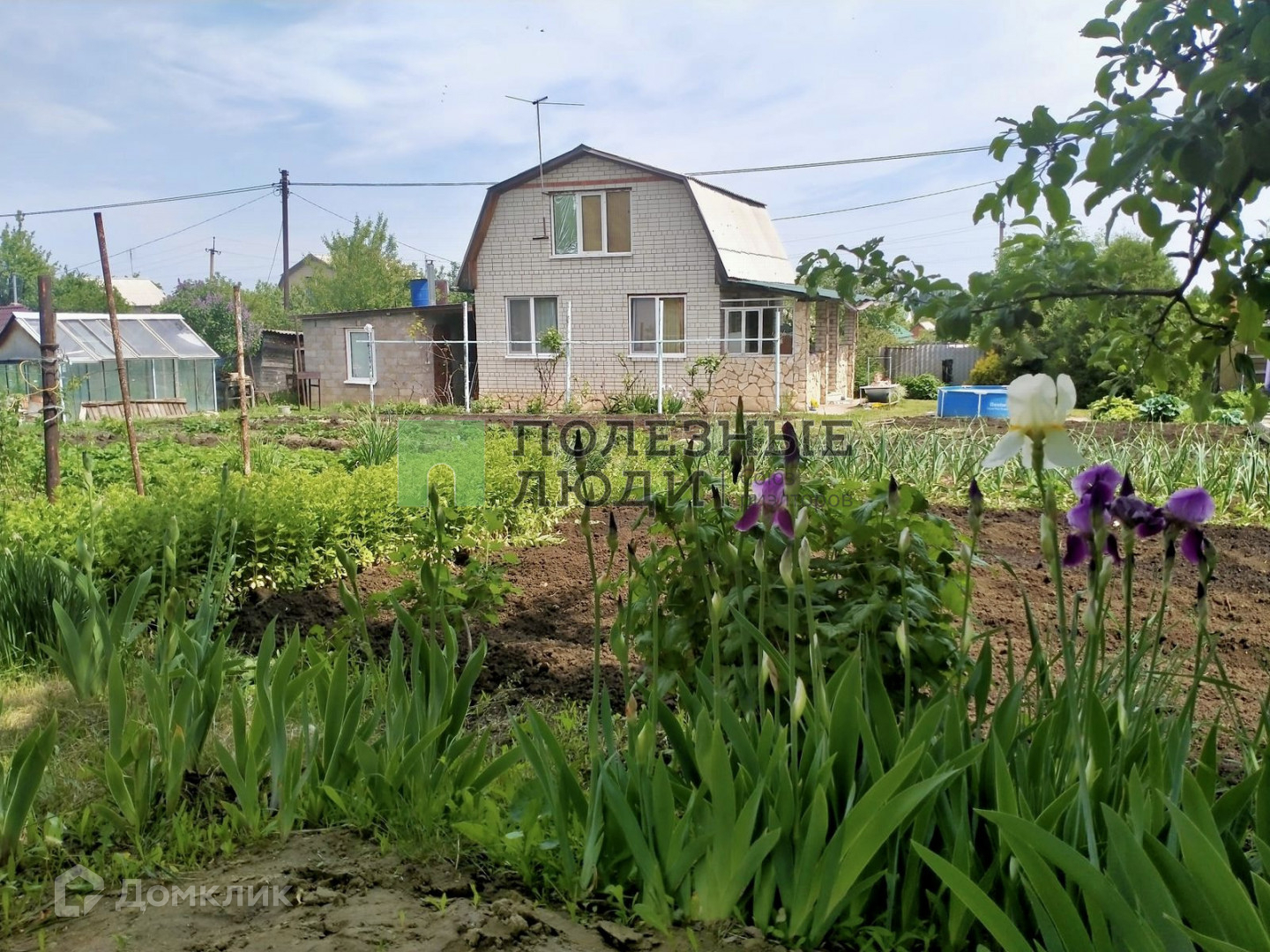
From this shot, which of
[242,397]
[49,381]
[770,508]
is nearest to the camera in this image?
[770,508]

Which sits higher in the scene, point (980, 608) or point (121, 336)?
point (121, 336)

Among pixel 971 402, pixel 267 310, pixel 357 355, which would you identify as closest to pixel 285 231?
pixel 267 310

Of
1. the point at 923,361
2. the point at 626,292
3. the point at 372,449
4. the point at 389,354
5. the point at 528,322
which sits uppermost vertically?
the point at 626,292

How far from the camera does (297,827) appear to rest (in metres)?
1.70

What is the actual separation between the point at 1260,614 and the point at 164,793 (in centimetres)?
368

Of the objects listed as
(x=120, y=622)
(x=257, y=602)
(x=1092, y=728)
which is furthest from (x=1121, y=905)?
(x=257, y=602)

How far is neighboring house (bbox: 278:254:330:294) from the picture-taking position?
35.3 meters

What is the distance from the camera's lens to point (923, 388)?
71.3 feet

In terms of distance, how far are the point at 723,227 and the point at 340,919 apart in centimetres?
1726

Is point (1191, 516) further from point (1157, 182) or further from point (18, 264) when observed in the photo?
point (18, 264)

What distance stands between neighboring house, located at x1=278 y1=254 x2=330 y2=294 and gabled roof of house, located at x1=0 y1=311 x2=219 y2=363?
14789 millimetres

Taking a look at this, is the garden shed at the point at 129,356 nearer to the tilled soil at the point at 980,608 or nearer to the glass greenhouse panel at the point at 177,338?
the glass greenhouse panel at the point at 177,338

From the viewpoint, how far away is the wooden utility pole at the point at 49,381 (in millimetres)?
4434

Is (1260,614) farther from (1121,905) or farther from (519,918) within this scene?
(519,918)
